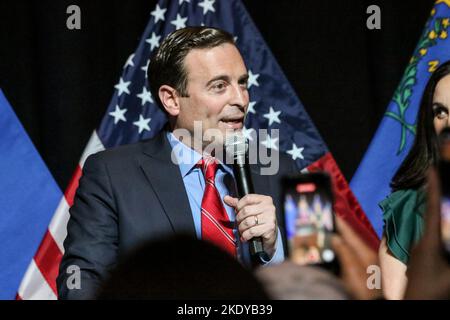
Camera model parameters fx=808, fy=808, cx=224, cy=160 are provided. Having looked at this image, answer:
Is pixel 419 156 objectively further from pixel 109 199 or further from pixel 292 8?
pixel 292 8

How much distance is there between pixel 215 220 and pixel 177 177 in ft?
0.60

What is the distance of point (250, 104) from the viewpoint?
2701 mm

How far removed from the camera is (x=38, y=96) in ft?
8.79

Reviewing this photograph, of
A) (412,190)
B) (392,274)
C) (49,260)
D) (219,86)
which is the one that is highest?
(219,86)

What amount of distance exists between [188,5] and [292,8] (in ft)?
1.15

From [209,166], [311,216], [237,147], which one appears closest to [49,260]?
[209,166]

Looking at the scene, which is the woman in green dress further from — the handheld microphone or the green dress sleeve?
the handheld microphone

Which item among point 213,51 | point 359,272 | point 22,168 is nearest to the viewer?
point 359,272

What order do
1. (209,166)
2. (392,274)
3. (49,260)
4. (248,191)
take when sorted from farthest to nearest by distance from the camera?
(49,260)
(209,166)
(392,274)
(248,191)

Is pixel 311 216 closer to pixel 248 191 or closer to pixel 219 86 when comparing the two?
pixel 248 191

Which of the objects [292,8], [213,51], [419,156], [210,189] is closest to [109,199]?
[210,189]

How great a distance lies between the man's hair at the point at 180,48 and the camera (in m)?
2.13

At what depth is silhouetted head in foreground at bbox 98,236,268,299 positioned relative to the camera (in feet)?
2.12

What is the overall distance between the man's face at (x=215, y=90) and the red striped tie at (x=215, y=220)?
0.20 m
